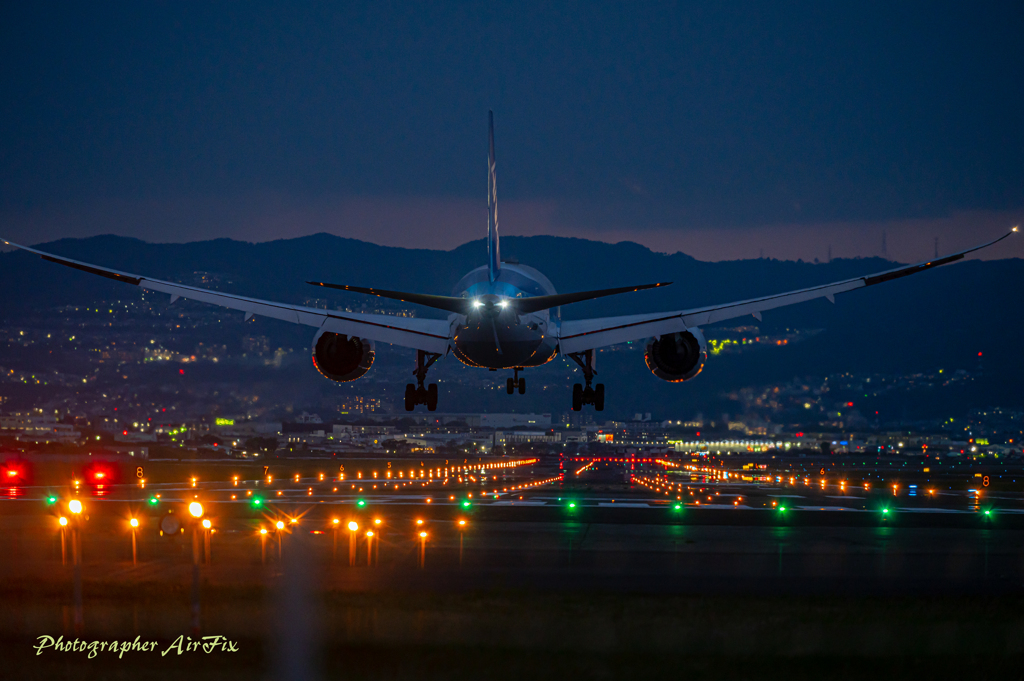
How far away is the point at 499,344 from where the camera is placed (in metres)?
35.4

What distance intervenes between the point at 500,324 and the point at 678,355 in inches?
424

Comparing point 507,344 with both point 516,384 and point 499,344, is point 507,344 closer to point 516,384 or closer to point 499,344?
point 499,344

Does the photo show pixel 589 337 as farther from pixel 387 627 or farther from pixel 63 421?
pixel 63 421

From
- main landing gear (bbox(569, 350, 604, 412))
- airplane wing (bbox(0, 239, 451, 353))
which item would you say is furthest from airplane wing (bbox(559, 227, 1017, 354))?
airplane wing (bbox(0, 239, 451, 353))

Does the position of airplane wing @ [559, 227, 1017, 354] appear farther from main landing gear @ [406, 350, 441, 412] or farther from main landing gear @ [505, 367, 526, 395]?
main landing gear @ [406, 350, 441, 412]

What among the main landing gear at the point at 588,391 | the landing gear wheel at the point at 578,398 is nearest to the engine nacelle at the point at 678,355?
the main landing gear at the point at 588,391

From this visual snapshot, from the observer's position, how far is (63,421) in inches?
6093

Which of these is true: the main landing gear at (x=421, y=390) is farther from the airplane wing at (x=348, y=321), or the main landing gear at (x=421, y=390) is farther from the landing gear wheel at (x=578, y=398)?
the landing gear wheel at (x=578, y=398)

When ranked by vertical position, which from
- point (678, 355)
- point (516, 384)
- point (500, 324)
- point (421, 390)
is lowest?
point (421, 390)

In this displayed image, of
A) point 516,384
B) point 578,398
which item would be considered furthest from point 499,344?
point 578,398

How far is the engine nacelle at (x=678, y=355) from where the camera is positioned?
137ft

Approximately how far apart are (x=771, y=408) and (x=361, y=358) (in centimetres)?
14494

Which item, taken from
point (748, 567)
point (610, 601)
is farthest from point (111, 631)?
point (748, 567)

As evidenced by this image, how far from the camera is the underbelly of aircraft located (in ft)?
114
